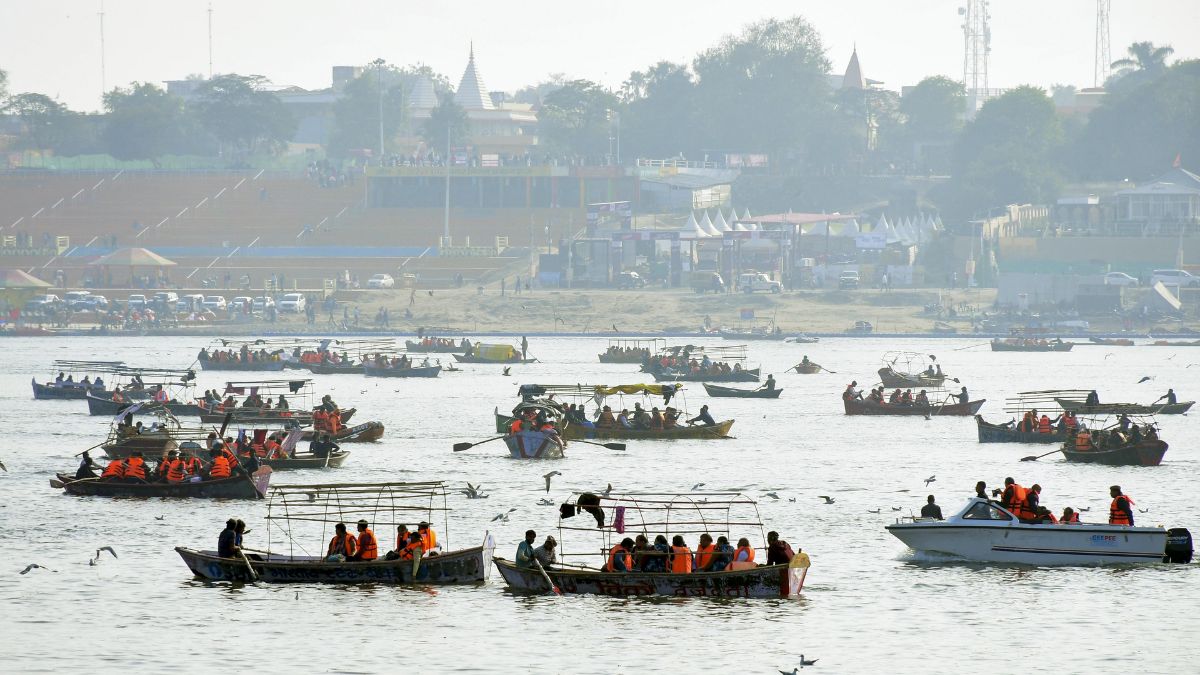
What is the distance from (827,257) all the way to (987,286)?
983 cm

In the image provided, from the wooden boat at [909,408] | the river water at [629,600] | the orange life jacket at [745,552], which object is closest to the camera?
the river water at [629,600]

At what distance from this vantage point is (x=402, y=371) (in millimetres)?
80688

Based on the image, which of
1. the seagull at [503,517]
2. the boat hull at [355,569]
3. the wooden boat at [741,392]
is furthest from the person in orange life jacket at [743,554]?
the wooden boat at [741,392]

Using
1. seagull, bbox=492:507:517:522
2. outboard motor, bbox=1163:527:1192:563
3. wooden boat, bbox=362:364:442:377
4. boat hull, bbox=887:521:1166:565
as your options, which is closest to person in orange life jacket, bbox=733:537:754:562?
boat hull, bbox=887:521:1166:565

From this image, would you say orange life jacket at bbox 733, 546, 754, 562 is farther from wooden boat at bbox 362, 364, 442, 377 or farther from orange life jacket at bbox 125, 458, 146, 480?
wooden boat at bbox 362, 364, 442, 377

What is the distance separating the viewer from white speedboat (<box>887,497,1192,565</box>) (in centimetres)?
3350

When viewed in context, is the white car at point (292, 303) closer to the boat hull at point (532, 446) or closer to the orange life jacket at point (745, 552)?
the boat hull at point (532, 446)

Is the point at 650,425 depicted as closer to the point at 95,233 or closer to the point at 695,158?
the point at 95,233

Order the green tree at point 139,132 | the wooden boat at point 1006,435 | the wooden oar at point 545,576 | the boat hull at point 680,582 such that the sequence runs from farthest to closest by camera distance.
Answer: the green tree at point 139,132, the wooden boat at point 1006,435, the wooden oar at point 545,576, the boat hull at point 680,582

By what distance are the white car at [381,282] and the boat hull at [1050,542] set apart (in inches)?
3030

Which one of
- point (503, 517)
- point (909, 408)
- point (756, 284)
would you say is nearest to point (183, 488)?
point (503, 517)

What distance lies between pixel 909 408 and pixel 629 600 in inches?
1330

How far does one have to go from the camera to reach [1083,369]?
89.4 m

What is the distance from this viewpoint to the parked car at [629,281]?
110 meters
